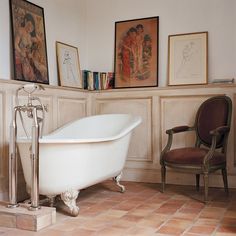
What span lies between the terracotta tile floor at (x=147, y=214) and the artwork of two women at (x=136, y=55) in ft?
4.82

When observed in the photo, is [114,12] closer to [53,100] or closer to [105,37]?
[105,37]

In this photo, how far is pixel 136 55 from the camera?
15.7ft

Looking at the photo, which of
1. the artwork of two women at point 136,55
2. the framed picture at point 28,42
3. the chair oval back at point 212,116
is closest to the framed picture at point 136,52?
the artwork of two women at point 136,55

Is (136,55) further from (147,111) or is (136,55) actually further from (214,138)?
(214,138)

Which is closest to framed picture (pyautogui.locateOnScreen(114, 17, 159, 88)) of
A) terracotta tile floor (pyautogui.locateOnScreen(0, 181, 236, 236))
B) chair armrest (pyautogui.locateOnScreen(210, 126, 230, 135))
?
chair armrest (pyautogui.locateOnScreen(210, 126, 230, 135))

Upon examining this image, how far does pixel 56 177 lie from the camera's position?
2.98m

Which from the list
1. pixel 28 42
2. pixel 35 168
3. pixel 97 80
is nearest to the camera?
pixel 35 168

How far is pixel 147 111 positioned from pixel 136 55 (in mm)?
776

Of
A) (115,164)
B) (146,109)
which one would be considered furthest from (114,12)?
(115,164)

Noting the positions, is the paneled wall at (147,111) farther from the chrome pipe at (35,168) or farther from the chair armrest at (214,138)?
the chrome pipe at (35,168)

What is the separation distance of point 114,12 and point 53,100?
1.65 m

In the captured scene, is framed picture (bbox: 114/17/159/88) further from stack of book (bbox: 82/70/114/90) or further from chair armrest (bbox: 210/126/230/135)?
chair armrest (bbox: 210/126/230/135)

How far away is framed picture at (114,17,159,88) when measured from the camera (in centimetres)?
469

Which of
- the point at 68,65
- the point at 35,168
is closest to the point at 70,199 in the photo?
the point at 35,168
